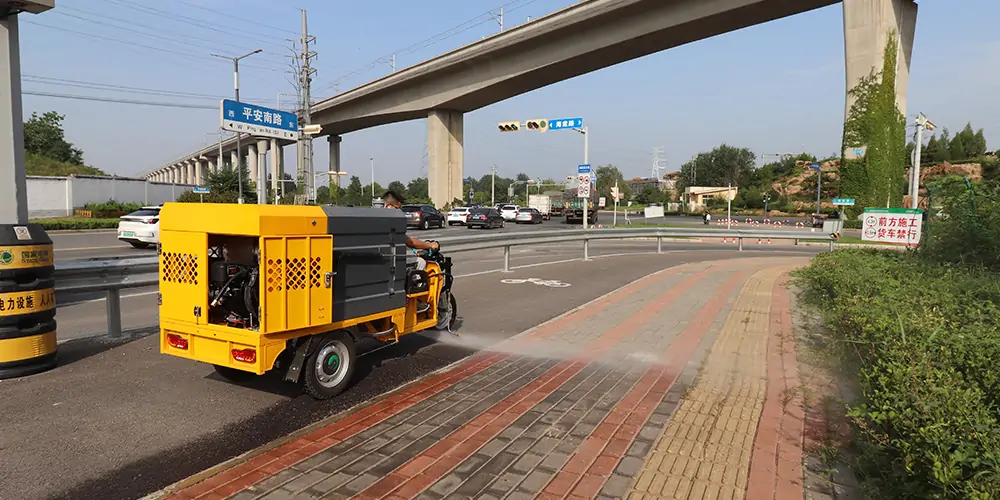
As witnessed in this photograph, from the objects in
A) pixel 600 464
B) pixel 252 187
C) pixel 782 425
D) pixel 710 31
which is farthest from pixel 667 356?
pixel 252 187

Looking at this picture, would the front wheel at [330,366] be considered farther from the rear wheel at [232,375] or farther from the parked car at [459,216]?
the parked car at [459,216]

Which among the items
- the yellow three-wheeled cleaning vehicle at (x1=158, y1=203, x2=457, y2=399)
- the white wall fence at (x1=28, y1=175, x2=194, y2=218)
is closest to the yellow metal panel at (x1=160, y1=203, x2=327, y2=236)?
the yellow three-wheeled cleaning vehicle at (x1=158, y1=203, x2=457, y2=399)

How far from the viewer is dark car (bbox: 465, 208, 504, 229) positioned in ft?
128

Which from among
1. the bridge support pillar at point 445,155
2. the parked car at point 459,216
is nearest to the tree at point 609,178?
the bridge support pillar at point 445,155

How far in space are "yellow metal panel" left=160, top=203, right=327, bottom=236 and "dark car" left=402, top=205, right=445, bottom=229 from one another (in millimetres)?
29921

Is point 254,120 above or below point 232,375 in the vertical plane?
above

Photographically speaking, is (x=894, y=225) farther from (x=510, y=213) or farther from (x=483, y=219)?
(x=510, y=213)

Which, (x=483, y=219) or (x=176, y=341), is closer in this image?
(x=176, y=341)

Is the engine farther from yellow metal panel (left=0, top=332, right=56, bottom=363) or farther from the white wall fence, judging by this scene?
the white wall fence

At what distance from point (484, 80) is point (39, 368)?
4710 cm

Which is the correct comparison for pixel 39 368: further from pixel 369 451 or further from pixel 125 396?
pixel 369 451

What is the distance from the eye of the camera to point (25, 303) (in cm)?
529

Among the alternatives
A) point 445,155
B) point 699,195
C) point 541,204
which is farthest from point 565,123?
point 699,195

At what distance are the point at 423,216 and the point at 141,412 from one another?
32.2 m
